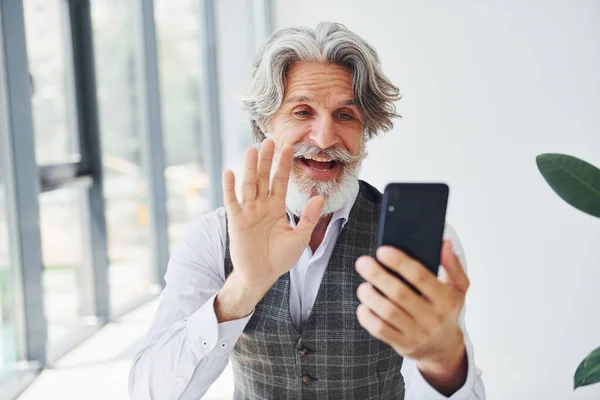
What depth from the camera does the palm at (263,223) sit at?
2.93ft

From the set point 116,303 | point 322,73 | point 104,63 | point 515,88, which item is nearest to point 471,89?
point 515,88

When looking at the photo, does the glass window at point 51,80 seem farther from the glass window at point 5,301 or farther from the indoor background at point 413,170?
the glass window at point 5,301

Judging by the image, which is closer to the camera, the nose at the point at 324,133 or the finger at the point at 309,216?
the finger at the point at 309,216

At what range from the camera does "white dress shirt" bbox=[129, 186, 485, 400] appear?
102 cm

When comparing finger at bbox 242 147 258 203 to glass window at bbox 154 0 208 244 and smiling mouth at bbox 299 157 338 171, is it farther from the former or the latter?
glass window at bbox 154 0 208 244

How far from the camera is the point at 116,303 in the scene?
317 cm

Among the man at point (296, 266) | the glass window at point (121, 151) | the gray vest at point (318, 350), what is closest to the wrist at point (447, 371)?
the man at point (296, 266)

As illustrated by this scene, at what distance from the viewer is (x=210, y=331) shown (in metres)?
1.02

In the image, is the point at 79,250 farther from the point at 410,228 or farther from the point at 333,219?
the point at 410,228

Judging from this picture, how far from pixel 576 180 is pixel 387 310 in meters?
0.25

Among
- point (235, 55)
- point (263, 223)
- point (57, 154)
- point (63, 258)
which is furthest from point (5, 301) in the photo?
point (235, 55)

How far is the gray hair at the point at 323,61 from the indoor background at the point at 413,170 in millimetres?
1032

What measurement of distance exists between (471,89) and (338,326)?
1.77 m

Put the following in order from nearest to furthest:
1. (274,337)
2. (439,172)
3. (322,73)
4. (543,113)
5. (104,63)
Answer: (274,337) → (322,73) → (543,113) → (439,172) → (104,63)
